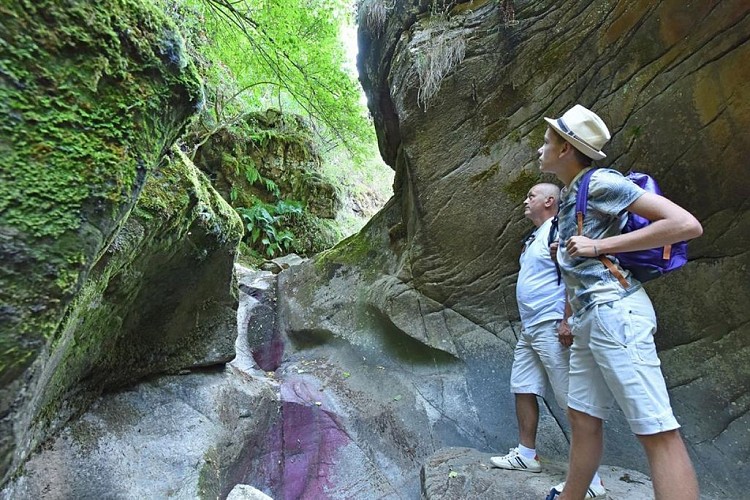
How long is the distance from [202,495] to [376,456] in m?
1.64

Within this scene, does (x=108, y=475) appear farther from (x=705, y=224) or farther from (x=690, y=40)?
(x=690, y=40)

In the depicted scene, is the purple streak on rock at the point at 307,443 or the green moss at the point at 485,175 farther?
the green moss at the point at 485,175

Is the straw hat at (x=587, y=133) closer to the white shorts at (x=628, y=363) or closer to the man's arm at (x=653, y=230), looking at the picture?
the man's arm at (x=653, y=230)

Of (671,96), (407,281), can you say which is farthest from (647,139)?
(407,281)

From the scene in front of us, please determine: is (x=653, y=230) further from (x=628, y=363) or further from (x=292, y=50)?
(x=292, y=50)

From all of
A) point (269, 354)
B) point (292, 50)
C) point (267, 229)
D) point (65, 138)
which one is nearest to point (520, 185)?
point (65, 138)

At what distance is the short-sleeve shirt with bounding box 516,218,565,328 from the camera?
329 centimetres

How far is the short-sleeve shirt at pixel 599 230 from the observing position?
2119mm

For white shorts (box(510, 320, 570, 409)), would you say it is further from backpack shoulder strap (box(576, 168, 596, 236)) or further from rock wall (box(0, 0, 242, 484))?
rock wall (box(0, 0, 242, 484))

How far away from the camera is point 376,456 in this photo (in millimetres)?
4098

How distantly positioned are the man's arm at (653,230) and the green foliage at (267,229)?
831 centimetres

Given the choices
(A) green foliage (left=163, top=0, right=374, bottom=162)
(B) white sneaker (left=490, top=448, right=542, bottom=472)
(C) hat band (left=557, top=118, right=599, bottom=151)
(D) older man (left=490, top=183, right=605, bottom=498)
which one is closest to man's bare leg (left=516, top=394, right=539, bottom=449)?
(D) older man (left=490, top=183, right=605, bottom=498)

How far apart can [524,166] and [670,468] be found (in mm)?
3131

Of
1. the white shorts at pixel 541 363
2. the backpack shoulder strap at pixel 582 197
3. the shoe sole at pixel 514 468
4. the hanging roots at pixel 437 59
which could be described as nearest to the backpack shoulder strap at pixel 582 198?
the backpack shoulder strap at pixel 582 197
